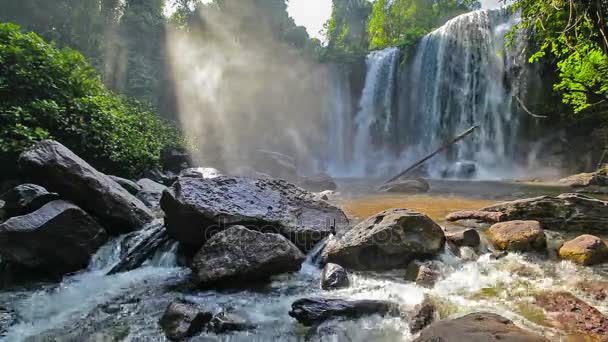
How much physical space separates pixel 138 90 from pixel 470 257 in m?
23.1

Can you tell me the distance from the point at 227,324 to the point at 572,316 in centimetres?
320

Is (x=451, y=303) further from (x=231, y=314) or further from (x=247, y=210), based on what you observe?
(x=247, y=210)

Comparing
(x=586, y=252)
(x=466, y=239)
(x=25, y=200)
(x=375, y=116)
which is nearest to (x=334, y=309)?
(x=466, y=239)

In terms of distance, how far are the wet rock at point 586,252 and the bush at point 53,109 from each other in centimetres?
914

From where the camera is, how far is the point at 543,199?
6.34 metres

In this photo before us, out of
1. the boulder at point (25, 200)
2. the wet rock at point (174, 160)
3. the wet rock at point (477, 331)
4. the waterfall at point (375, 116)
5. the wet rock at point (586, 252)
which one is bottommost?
the wet rock at point (477, 331)

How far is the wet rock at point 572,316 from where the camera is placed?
2.87 m

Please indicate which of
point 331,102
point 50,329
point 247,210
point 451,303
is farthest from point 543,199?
point 331,102

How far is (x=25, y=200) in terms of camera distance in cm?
521

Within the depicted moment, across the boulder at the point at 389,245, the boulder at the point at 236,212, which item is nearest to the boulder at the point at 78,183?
the boulder at the point at 236,212

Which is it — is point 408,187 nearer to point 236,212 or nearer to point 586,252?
point 586,252

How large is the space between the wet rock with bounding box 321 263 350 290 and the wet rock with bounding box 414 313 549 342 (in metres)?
1.53

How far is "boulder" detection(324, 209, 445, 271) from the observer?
459 centimetres

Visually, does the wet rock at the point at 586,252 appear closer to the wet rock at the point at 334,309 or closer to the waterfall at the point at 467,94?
the wet rock at the point at 334,309
